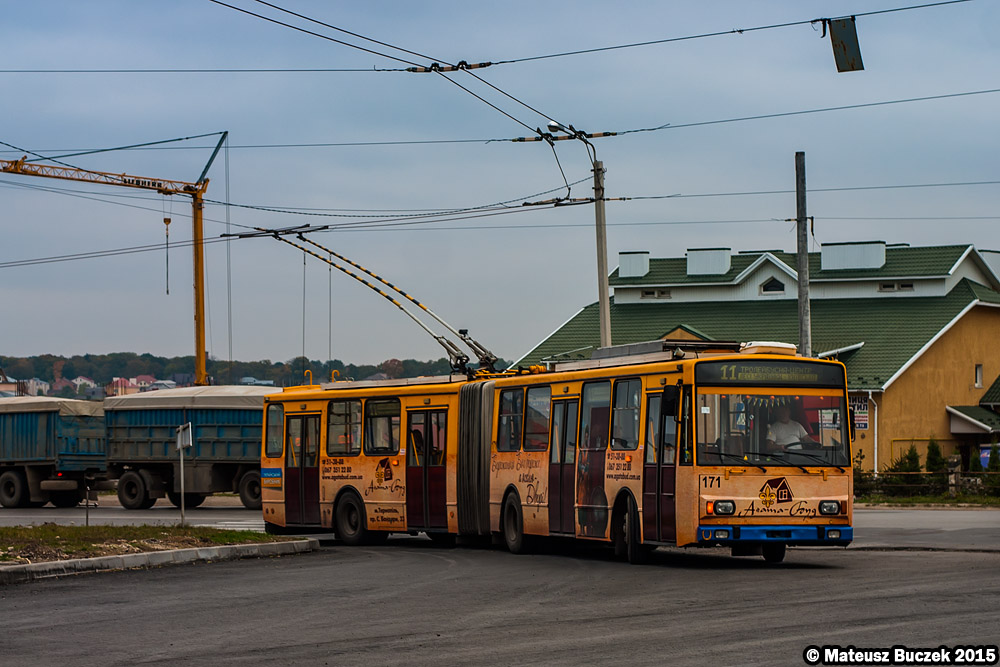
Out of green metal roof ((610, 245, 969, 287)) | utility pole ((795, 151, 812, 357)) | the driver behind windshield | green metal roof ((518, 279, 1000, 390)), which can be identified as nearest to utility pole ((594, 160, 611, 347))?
utility pole ((795, 151, 812, 357))

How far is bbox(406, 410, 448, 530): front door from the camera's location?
23.3 meters

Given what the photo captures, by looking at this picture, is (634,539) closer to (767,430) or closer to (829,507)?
(767,430)

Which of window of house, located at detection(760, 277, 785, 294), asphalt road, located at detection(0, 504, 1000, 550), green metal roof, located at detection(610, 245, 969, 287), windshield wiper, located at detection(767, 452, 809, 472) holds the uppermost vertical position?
green metal roof, located at detection(610, 245, 969, 287)

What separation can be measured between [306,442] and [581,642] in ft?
50.9

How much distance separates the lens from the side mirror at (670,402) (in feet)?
57.8

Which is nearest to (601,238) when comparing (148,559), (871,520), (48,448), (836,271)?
(871,520)

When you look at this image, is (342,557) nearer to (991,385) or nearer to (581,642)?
(581,642)

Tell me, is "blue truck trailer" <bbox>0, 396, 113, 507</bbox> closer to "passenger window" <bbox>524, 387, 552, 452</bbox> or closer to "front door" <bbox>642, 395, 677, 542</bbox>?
"passenger window" <bbox>524, 387, 552, 452</bbox>

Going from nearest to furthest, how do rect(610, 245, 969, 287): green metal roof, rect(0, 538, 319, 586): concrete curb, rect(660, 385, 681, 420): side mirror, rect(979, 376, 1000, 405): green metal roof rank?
rect(0, 538, 319, 586): concrete curb
rect(660, 385, 681, 420): side mirror
rect(979, 376, 1000, 405): green metal roof
rect(610, 245, 969, 287): green metal roof

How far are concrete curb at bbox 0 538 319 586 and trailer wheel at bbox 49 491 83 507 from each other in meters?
22.2

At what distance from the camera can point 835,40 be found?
20656 millimetres

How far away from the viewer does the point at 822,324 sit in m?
56.2

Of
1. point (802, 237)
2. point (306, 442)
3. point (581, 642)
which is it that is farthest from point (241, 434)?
point (581, 642)

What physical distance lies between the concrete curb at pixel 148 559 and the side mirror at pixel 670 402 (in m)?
6.29
